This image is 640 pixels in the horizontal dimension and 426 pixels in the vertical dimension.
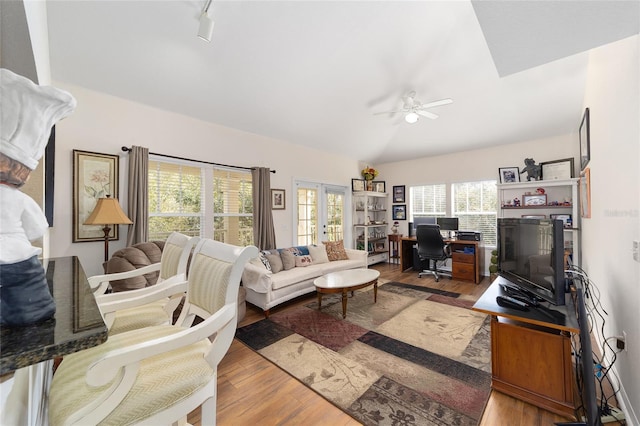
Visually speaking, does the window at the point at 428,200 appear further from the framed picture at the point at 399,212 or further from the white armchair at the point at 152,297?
the white armchair at the point at 152,297

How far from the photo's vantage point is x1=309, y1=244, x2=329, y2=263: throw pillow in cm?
427

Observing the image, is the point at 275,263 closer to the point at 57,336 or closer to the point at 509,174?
the point at 57,336

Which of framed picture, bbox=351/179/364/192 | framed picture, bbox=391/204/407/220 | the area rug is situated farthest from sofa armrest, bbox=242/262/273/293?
framed picture, bbox=391/204/407/220

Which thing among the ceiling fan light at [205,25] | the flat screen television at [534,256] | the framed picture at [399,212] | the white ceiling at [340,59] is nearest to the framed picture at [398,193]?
the framed picture at [399,212]

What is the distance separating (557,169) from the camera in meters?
4.27

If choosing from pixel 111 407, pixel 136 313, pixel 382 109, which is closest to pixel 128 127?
pixel 136 313

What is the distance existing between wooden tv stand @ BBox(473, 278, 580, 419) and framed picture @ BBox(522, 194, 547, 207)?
10.7 feet

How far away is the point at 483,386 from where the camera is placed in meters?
1.91

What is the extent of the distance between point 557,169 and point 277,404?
209 inches

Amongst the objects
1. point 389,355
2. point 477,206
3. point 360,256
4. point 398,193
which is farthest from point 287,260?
point 477,206

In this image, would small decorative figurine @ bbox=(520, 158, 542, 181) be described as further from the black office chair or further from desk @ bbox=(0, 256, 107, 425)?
desk @ bbox=(0, 256, 107, 425)

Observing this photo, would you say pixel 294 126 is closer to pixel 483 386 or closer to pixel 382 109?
pixel 382 109

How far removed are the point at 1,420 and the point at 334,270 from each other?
3.64m

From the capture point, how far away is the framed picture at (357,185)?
19.7ft
